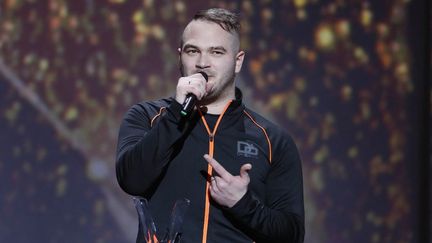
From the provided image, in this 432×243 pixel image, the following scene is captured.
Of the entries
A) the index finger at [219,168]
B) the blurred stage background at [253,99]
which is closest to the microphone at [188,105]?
the index finger at [219,168]

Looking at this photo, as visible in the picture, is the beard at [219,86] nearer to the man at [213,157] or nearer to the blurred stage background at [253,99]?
the man at [213,157]

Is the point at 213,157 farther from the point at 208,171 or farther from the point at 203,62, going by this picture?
the point at 203,62

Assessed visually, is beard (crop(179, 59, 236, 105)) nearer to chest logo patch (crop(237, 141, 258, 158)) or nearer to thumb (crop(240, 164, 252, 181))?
chest logo patch (crop(237, 141, 258, 158))

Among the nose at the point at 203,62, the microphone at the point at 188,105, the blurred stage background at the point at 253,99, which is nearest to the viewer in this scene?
the microphone at the point at 188,105

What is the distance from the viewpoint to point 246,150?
1.58 meters

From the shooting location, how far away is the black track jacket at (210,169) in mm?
1457

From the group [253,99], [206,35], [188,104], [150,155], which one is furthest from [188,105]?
[253,99]

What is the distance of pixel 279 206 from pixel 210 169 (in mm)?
182

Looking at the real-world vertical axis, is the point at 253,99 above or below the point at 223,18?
below

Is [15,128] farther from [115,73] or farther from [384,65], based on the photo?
[384,65]

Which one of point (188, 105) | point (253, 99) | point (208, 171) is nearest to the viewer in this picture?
point (188, 105)

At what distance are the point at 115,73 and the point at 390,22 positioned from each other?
124 centimetres

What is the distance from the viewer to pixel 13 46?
2.76 meters

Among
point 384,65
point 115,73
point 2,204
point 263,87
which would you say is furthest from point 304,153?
point 2,204
